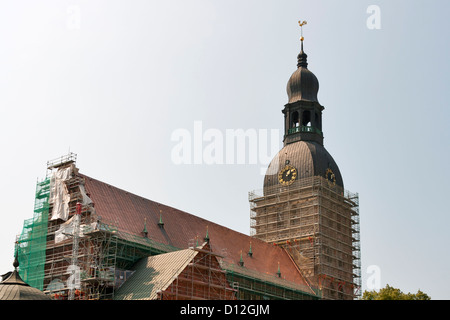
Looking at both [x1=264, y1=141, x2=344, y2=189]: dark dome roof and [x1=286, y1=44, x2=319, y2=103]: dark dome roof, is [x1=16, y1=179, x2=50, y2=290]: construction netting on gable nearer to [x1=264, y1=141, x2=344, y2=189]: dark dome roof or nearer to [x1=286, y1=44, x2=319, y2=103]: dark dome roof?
[x1=264, y1=141, x2=344, y2=189]: dark dome roof

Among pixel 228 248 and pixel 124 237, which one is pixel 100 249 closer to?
pixel 124 237

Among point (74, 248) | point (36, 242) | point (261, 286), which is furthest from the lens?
point (261, 286)

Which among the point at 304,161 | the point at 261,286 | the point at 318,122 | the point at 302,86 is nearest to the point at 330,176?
the point at 304,161

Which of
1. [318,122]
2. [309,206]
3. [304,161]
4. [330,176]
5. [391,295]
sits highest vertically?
[318,122]

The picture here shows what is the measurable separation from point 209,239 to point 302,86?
30.4 metres

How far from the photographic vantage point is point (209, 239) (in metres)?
61.8

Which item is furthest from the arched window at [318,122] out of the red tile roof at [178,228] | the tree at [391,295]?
the tree at [391,295]

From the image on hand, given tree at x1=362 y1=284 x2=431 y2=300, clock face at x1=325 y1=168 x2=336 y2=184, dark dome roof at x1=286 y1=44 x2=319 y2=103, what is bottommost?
tree at x1=362 y1=284 x2=431 y2=300

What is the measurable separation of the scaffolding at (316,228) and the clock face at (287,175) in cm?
64

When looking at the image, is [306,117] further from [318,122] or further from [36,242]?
[36,242]

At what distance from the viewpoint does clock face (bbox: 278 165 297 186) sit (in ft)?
258

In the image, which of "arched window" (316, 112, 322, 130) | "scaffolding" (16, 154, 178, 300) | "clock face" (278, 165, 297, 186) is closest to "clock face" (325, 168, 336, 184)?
"clock face" (278, 165, 297, 186)

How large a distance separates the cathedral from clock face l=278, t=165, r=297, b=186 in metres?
0.13
